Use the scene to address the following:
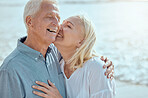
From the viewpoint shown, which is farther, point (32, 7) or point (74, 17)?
point (74, 17)

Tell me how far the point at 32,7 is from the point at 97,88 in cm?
99

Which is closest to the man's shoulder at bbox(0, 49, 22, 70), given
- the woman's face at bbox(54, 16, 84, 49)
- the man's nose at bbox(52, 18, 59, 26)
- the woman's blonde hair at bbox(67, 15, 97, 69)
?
the man's nose at bbox(52, 18, 59, 26)

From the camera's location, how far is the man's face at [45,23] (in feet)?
7.86

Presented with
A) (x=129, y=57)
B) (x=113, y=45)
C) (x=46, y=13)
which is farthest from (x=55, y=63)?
(x=113, y=45)

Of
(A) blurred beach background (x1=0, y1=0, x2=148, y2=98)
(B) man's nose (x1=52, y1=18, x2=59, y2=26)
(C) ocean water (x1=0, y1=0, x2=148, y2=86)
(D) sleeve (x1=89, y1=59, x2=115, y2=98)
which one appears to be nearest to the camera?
(B) man's nose (x1=52, y1=18, x2=59, y2=26)

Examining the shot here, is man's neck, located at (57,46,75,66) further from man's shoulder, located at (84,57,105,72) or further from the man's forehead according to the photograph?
the man's forehead

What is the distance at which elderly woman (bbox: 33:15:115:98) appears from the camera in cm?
271

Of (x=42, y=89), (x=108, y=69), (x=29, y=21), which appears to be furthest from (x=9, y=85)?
(x=108, y=69)

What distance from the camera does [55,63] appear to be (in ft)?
9.23

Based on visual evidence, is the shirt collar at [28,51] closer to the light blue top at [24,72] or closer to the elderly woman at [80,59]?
the light blue top at [24,72]

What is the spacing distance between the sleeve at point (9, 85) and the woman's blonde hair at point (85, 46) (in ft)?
2.83

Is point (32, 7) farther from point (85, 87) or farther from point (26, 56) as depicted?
point (85, 87)

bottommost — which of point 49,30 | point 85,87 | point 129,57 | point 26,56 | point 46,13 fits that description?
point 129,57

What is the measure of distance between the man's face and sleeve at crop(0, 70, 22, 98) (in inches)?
18.0
